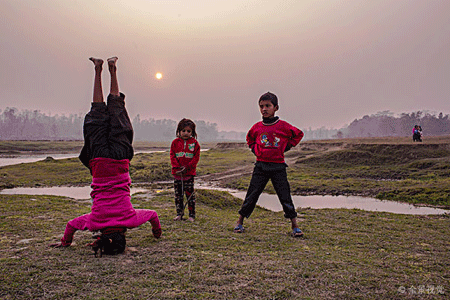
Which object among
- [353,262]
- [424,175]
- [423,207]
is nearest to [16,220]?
[353,262]

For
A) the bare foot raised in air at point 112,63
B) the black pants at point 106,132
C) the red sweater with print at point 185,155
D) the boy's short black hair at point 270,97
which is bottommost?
the red sweater with print at point 185,155

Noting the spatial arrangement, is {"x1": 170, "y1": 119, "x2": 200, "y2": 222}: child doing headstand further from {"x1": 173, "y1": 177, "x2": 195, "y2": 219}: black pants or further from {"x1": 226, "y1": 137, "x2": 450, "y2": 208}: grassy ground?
{"x1": 226, "y1": 137, "x2": 450, "y2": 208}: grassy ground

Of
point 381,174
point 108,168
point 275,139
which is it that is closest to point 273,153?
point 275,139

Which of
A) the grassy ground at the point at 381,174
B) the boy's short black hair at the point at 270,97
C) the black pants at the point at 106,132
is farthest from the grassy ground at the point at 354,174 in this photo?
the black pants at the point at 106,132

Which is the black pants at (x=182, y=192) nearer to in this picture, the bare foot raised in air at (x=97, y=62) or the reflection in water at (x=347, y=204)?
the bare foot raised in air at (x=97, y=62)

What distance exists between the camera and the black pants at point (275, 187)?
500cm

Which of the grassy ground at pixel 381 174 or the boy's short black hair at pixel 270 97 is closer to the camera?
the boy's short black hair at pixel 270 97

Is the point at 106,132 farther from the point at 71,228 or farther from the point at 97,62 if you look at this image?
the point at 71,228

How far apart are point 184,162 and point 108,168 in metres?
2.22

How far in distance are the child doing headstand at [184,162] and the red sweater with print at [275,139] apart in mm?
1390

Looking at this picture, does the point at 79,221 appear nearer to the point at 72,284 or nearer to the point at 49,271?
the point at 49,271

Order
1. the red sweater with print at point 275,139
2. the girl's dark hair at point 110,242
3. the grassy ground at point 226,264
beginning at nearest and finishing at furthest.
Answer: the grassy ground at point 226,264, the girl's dark hair at point 110,242, the red sweater with print at point 275,139

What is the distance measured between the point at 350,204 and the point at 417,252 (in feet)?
26.6

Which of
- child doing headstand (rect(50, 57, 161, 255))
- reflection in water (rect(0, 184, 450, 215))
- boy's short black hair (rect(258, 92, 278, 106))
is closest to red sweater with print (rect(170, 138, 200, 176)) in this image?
boy's short black hair (rect(258, 92, 278, 106))
